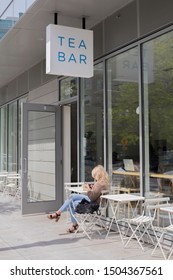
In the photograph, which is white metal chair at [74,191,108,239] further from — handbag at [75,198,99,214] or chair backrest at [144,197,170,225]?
chair backrest at [144,197,170,225]

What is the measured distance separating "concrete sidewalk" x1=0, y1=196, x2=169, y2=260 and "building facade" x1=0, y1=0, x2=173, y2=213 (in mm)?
1011

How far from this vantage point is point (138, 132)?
606cm

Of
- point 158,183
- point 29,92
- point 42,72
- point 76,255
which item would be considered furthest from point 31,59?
point 76,255

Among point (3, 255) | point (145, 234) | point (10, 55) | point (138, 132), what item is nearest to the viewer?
point (3, 255)

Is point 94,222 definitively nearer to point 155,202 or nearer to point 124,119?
point 155,202

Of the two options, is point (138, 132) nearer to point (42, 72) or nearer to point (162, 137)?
point (162, 137)

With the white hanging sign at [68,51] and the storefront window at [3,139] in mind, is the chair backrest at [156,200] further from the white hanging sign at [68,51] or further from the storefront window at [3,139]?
the storefront window at [3,139]

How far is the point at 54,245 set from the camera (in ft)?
18.0

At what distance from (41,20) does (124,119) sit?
2.32 metres

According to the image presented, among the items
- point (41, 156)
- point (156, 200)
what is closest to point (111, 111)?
point (156, 200)

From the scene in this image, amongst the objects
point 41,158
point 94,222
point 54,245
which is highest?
point 41,158

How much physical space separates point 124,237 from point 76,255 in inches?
47.7

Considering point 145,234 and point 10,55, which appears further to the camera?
point 10,55
